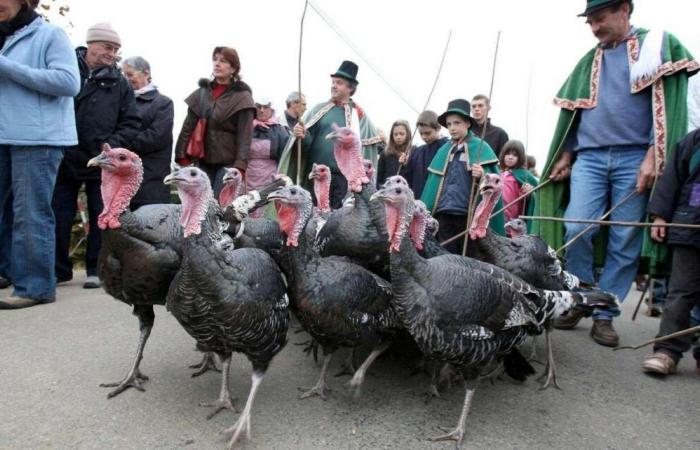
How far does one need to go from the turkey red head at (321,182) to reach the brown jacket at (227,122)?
3.49 ft

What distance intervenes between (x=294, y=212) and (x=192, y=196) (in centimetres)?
66

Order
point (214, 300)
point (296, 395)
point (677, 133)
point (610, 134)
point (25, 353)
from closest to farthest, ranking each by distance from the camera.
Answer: point (214, 300), point (296, 395), point (25, 353), point (677, 133), point (610, 134)

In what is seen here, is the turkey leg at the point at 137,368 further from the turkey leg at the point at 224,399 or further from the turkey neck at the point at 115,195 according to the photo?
the turkey neck at the point at 115,195


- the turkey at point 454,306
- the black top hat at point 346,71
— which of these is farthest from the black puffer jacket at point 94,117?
the turkey at point 454,306

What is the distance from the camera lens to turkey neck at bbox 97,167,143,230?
296 centimetres

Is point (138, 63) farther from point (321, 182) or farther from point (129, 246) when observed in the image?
point (129, 246)

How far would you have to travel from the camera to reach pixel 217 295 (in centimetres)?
252

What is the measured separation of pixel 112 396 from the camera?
9.65 feet

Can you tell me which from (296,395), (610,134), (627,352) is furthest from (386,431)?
(610,134)

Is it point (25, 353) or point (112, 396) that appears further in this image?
point (25, 353)

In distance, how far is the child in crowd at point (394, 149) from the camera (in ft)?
20.9

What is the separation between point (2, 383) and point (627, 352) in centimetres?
482

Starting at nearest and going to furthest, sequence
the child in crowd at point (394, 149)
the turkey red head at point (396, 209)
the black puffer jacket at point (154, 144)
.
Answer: the turkey red head at point (396, 209) → the black puffer jacket at point (154, 144) → the child in crowd at point (394, 149)

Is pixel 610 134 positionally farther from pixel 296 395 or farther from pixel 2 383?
pixel 2 383
